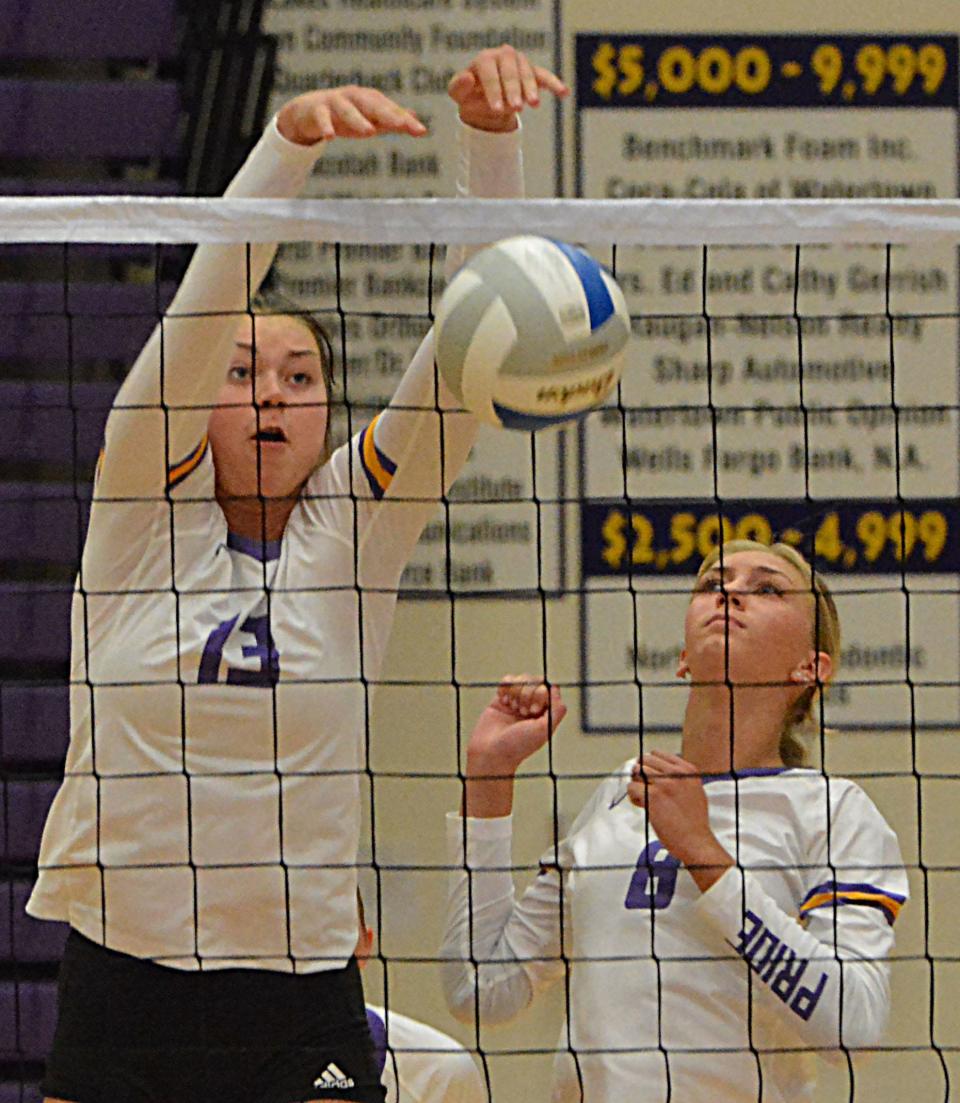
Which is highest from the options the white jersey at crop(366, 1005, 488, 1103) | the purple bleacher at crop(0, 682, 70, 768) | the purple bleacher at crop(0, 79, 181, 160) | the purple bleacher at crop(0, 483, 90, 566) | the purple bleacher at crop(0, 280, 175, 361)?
the purple bleacher at crop(0, 79, 181, 160)

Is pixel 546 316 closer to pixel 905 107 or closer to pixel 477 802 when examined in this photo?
pixel 477 802

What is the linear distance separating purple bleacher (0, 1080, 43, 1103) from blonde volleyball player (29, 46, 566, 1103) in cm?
148

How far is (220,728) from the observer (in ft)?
8.43

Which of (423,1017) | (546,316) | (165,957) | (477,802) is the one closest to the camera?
(546,316)

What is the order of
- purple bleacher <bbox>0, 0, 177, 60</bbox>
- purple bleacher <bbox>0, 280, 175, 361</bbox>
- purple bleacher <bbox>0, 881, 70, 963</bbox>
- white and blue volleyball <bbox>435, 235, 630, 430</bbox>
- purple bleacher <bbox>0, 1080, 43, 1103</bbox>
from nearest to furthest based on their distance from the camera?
1. white and blue volleyball <bbox>435, 235, 630, 430</bbox>
2. purple bleacher <bbox>0, 1080, 43, 1103</bbox>
3. purple bleacher <bbox>0, 881, 70, 963</bbox>
4. purple bleacher <bbox>0, 280, 175, 361</bbox>
5. purple bleacher <bbox>0, 0, 177, 60</bbox>

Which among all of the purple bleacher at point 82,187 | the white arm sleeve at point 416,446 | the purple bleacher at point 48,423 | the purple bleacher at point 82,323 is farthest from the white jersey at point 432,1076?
the purple bleacher at point 82,187

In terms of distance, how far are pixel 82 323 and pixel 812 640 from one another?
2.06 meters

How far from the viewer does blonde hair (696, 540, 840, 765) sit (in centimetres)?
304

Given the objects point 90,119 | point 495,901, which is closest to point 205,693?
point 495,901

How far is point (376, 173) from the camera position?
14.6 ft

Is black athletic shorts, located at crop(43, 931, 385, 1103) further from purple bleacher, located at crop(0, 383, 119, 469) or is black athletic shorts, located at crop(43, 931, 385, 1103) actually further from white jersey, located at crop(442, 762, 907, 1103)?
purple bleacher, located at crop(0, 383, 119, 469)

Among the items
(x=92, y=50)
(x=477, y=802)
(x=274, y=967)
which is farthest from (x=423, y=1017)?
(x=92, y=50)

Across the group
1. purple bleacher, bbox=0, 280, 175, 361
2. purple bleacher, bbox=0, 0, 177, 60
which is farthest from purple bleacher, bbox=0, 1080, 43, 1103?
purple bleacher, bbox=0, 0, 177, 60

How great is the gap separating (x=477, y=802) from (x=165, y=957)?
615 millimetres
